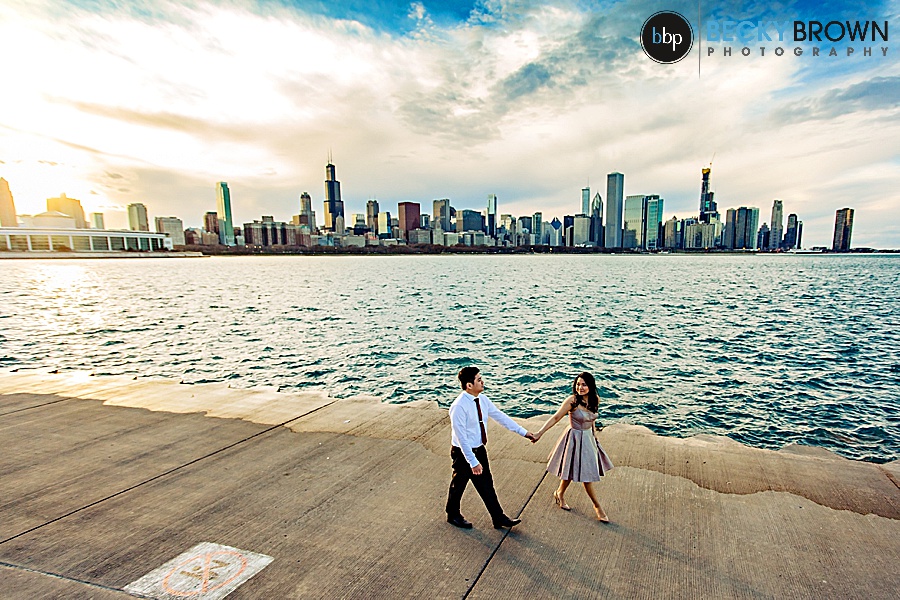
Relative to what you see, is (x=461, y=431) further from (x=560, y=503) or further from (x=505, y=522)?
(x=560, y=503)

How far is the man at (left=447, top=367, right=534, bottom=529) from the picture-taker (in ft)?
15.1

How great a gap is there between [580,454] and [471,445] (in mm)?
1346

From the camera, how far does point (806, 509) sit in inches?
207

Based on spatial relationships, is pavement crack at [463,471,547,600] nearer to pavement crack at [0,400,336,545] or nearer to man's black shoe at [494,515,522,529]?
man's black shoe at [494,515,522,529]

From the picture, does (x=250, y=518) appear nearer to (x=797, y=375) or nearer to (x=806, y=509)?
(x=806, y=509)

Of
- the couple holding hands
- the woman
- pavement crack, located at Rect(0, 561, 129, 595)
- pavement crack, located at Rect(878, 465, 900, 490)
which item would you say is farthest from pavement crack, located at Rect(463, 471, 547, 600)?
pavement crack, located at Rect(878, 465, 900, 490)

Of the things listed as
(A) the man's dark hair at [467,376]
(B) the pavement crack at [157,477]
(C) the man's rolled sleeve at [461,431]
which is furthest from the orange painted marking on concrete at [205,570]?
(A) the man's dark hair at [467,376]

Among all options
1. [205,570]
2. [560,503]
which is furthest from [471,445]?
[205,570]

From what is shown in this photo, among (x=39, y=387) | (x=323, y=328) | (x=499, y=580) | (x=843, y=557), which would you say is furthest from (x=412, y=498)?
(x=323, y=328)

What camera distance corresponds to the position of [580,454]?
5.10 m

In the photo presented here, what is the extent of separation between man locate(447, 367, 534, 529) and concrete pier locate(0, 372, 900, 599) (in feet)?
0.76

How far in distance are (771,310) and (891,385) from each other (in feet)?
Answer: 72.9

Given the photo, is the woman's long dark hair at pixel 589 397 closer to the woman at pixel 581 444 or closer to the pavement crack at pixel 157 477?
the woman at pixel 581 444

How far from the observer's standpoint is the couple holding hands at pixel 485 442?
4.64 metres
